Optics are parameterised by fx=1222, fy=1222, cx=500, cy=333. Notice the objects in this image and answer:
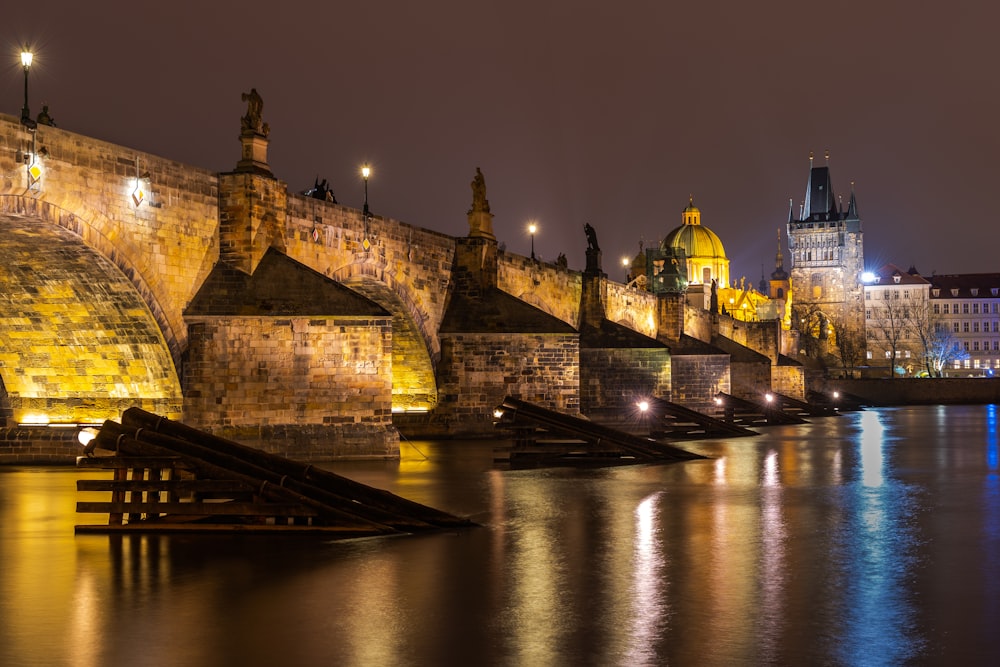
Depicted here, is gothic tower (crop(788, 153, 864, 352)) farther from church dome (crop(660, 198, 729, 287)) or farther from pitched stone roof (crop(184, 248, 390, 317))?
pitched stone roof (crop(184, 248, 390, 317))

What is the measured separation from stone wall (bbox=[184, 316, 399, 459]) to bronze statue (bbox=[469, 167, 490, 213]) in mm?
12593

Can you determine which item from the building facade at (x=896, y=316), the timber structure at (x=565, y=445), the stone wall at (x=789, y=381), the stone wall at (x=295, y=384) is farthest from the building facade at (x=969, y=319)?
the stone wall at (x=295, y=384)

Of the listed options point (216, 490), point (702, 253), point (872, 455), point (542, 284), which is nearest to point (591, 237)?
point (542, 284)

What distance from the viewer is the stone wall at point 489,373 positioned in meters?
33.9

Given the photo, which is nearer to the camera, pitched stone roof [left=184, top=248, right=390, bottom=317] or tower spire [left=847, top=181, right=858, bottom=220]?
pitched stone roof [left=184, top=248, right=390, bottom=317]

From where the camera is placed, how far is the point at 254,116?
2500 centimetres

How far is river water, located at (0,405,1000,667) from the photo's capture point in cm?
802

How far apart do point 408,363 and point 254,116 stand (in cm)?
1122

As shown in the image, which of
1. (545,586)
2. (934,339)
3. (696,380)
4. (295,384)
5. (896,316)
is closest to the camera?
(545,586)

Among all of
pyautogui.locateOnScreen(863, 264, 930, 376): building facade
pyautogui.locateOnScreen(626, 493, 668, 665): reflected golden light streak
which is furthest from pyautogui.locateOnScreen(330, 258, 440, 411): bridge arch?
pyautogui.locateOnScreen(863, 264, 930, 376): building facade

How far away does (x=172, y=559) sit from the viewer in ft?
37.8

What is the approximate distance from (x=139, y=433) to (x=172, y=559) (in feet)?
7.13

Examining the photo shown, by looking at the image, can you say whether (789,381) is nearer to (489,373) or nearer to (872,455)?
(489,373)

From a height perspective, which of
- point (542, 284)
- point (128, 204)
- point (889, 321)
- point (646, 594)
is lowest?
point (646, 594)
